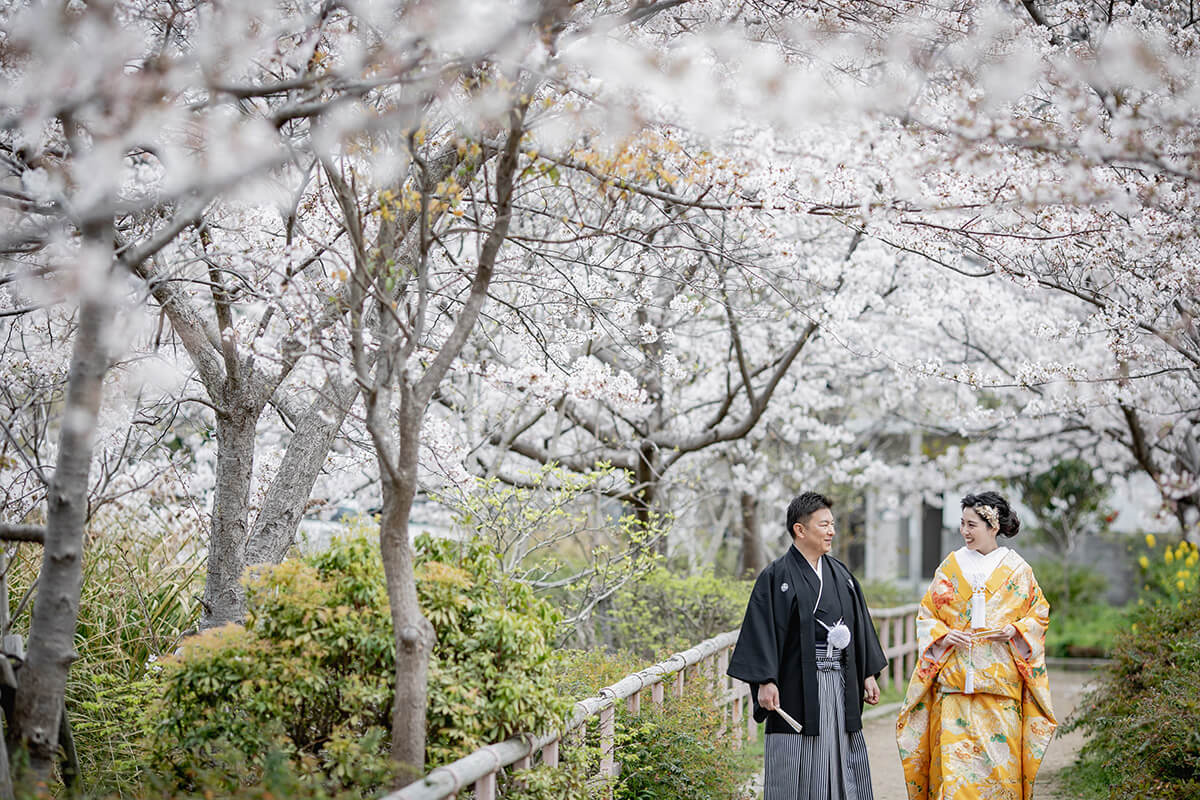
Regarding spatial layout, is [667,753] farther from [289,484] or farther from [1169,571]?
[1169,571]

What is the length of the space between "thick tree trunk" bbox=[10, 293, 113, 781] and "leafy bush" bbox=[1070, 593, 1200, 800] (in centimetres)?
468

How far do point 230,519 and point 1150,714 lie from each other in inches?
187

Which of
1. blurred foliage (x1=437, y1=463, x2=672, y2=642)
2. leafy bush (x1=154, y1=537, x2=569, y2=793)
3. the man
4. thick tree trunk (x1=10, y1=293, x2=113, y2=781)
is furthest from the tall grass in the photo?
the man

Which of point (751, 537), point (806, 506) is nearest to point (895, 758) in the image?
point (806, 506)

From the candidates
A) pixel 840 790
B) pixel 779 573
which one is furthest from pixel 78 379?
pixel 840 790

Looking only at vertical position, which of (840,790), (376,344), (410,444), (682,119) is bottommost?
(840,790)

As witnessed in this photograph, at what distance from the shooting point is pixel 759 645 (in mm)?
5523

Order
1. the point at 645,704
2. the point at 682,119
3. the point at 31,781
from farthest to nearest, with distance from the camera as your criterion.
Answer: the point at 645,704, the point at 682,119, the point at 31,781

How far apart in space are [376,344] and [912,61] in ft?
12.1

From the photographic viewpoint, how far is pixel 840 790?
545cm

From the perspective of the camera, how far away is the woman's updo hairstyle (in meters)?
5.93

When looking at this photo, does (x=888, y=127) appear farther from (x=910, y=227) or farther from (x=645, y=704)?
(x=645, y=704)

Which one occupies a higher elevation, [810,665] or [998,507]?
[998,507]

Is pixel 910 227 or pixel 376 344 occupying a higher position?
pixel 910 227
